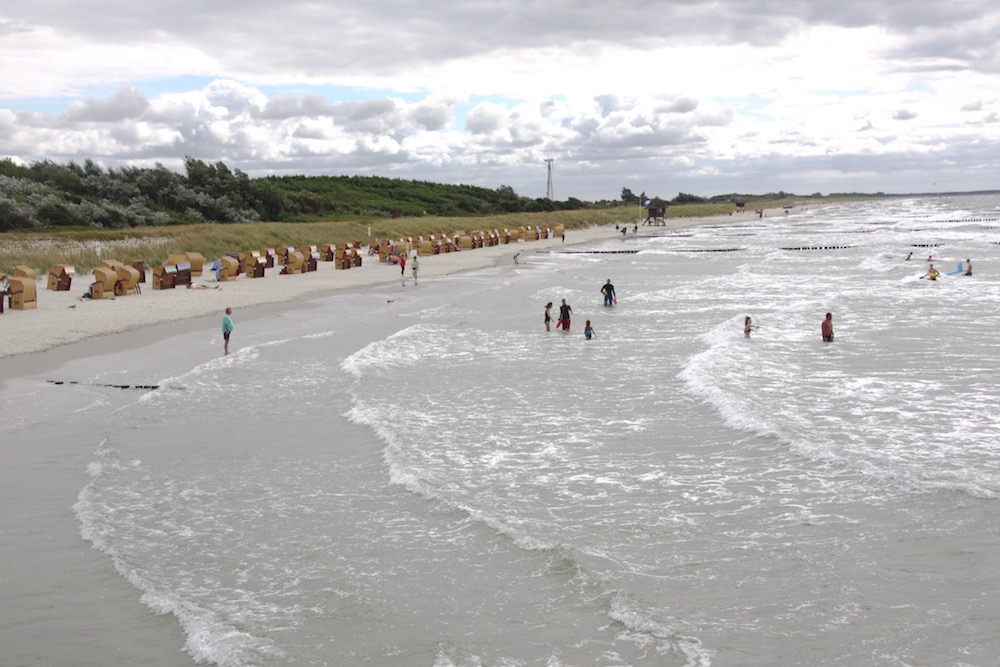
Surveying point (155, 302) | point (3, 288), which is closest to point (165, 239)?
point (155, 302)

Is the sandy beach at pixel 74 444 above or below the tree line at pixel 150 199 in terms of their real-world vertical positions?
below

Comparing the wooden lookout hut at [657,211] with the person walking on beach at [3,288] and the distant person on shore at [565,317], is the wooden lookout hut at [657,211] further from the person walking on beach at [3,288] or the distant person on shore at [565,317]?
the person walking on beach at [3,288]

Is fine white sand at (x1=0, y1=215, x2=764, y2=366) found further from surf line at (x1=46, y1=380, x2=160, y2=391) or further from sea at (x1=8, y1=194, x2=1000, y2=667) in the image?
surf line at (x1=46, y1=380, x2=160, y2=391)

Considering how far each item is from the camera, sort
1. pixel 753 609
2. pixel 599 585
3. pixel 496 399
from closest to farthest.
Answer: pixel 753 609
pixel 599 585
pixel 496 399

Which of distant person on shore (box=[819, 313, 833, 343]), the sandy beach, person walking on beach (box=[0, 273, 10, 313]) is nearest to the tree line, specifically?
the sandy beach

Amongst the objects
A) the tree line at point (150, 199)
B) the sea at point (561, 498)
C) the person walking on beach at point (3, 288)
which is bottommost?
the sea at point (561, 498)

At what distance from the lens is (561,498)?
10.2 meters

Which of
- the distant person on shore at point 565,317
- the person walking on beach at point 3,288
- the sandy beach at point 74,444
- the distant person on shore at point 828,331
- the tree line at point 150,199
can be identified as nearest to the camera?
the sandy beach at point 74,444

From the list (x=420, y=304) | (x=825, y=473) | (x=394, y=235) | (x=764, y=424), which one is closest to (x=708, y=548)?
(x=825, y=473)

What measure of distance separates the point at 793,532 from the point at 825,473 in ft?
7.10

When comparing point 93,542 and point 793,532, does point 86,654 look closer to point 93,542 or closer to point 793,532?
point 93,542

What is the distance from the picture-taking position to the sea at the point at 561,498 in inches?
276

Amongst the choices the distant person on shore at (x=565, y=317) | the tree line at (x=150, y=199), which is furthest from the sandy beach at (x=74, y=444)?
the tree line at (x=150, y=199)

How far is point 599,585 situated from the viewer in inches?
307
